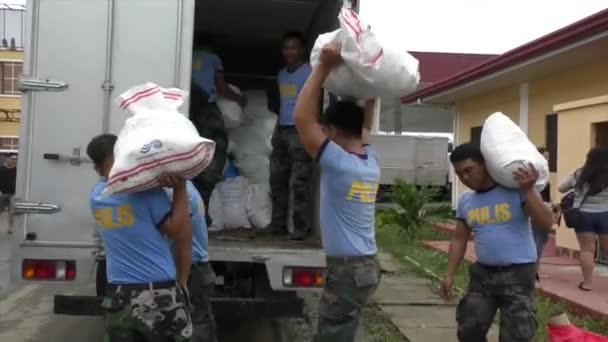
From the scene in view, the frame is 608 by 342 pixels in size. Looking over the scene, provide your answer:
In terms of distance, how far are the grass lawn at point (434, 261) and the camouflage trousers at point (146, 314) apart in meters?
3.22

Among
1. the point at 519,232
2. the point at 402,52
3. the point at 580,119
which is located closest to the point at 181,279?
the point at 402,52

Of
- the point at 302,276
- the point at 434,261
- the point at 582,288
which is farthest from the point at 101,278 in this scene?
the point at 434,261

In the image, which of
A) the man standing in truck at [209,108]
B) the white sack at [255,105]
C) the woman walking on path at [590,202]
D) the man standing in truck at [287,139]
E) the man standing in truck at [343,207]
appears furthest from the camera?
the white sack at [255,105]

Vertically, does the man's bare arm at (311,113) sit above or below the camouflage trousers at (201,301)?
above

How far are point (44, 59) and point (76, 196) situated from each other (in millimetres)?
919

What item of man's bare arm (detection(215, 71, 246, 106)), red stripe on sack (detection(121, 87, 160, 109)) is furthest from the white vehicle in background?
red stripe on sack (detection(121, 87, 160, 109))

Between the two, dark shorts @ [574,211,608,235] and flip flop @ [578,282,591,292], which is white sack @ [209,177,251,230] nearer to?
dark shorts @ [574,211,608,235]

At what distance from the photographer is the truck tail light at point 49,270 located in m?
5.14

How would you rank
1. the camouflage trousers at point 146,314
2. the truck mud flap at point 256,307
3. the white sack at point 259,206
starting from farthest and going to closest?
the white sack at point 259,206 < the truck mud flap at point 256,307 < the camouflage trousers at point 146,314

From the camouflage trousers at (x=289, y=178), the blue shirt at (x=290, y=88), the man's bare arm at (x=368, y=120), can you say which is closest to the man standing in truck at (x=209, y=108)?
the camouflage trousers at (x=289, y=178)

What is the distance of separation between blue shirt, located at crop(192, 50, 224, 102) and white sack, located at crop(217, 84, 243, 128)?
182mm

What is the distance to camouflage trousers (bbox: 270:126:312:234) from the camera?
6594 mm

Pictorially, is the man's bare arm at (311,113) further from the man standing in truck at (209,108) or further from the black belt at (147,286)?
the man standing in truck at (209,108)

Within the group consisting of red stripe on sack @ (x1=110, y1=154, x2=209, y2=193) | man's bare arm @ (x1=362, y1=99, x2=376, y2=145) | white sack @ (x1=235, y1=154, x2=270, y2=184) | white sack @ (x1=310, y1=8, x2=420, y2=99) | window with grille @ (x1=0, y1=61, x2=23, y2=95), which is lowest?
red stripe on sack @ (x1=110, y1=154, x2=209, y2=193)
